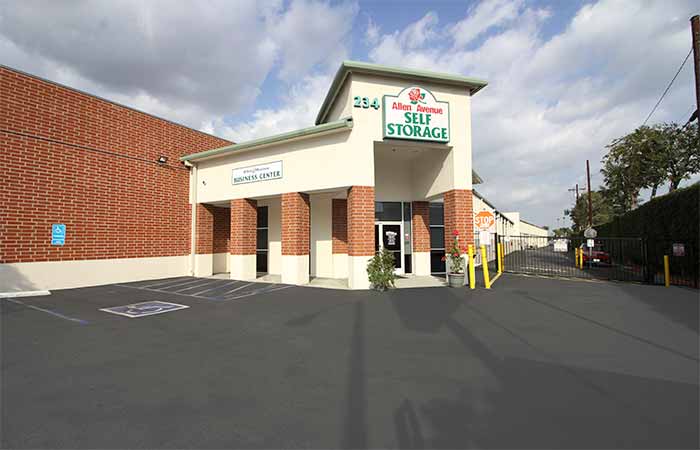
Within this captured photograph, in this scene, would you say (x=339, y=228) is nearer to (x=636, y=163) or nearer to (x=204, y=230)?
(x=204, y=230)

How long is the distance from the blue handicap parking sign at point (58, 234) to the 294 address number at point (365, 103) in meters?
10.8

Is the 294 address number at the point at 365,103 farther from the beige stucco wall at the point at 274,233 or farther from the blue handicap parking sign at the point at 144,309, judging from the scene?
the blue handicap parking sign at the point at 144,309

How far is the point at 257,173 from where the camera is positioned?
12.0 m

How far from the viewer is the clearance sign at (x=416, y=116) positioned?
33.1ft

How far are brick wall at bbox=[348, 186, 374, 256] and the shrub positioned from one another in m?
0.37

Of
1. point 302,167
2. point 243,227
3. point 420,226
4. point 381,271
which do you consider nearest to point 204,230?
point 243,227

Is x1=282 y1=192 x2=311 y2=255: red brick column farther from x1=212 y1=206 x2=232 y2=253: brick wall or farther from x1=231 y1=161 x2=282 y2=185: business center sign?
x1=212 y1=206 x2=232 y2=253: brick wall

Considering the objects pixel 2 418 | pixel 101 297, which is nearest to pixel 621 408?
pixel 2 418

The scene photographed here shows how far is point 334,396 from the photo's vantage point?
10.5 feet

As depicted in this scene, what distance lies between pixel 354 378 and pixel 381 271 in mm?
6277

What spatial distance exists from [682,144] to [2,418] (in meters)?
33.0

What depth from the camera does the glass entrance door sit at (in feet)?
43.6

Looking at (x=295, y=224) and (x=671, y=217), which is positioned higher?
(x=671, y=217)

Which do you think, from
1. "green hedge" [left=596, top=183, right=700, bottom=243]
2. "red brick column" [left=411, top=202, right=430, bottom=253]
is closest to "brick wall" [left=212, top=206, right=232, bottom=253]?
"red brick column" [left=411, top=202, right=430, bottom=253]
